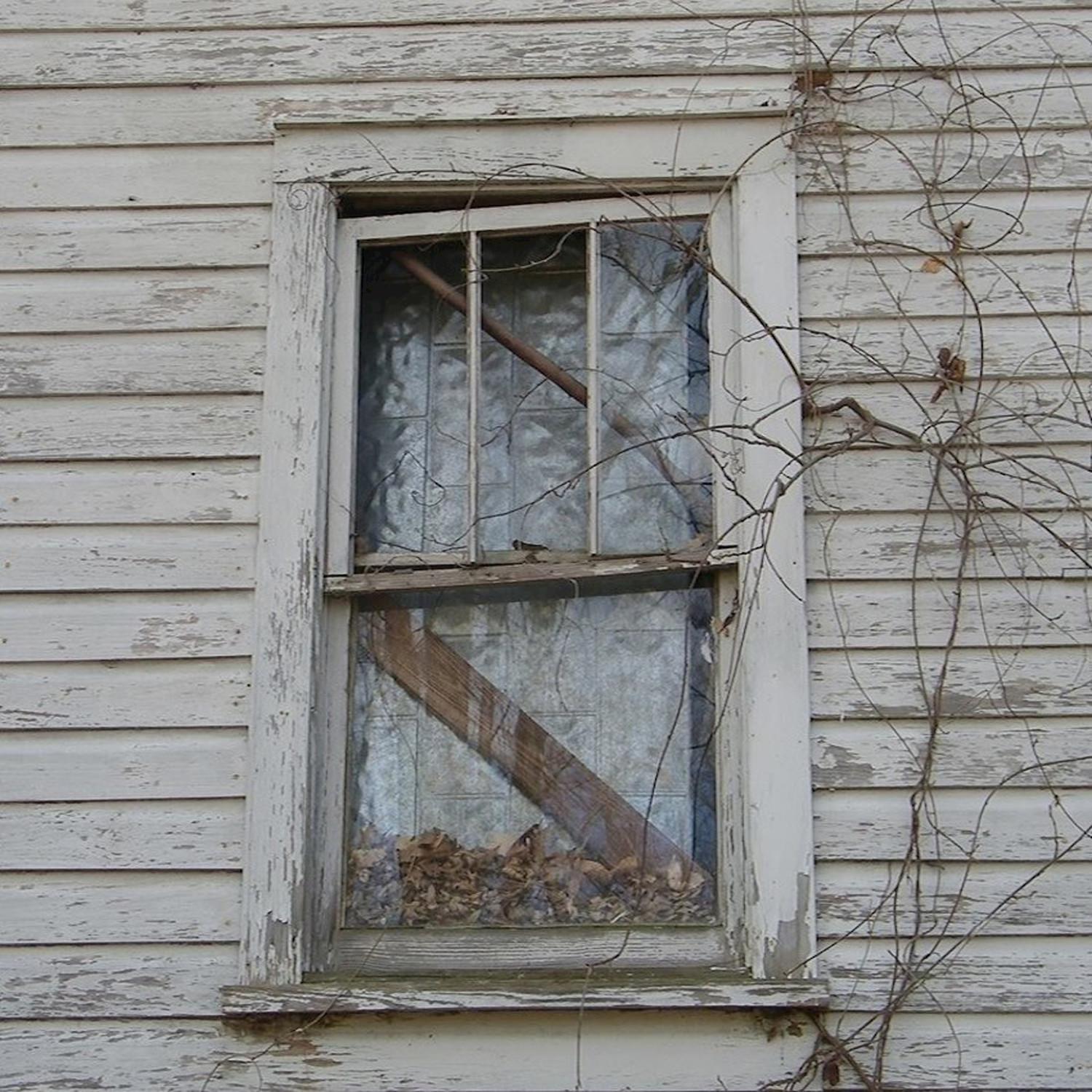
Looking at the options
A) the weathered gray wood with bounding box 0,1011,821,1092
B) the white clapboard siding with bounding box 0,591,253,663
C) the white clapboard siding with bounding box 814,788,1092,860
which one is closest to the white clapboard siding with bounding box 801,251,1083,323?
the white clapboard siding with bounding box 814,788,1092,860

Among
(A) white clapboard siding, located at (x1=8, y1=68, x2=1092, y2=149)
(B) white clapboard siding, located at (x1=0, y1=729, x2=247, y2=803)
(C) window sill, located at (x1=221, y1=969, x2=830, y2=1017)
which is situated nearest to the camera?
(C) window sill, located at (x1=221, y1=969, x2=830, y2=1017)

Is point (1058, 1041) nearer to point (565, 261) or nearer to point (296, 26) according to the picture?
point (565, 261)

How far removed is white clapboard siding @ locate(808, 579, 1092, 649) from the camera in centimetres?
357

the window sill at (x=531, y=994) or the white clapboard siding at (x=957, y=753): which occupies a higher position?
the white clapboard siding at (x=957, y=753)

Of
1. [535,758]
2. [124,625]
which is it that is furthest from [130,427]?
[535,758]

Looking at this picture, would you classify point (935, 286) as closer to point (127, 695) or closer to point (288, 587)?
point (288, 587)

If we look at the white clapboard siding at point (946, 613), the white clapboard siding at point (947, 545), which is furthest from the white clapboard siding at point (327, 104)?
the white clapboard siding at point (946, 613)

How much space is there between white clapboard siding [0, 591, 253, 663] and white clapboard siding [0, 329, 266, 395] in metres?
0.48

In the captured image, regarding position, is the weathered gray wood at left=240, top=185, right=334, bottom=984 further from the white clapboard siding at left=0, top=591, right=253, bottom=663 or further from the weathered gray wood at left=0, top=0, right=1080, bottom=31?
the weathered gray wood at left=0, top=0, right=1080, bottom=31

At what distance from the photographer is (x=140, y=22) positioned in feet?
13.3

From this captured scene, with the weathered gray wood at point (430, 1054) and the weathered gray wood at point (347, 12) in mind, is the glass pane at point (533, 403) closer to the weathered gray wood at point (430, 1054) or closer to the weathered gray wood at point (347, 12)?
the weathered gray wood at point (347, 12)

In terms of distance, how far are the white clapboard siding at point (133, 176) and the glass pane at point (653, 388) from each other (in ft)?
2.79

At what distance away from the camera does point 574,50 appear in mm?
3951

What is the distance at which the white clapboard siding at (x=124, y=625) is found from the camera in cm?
364
